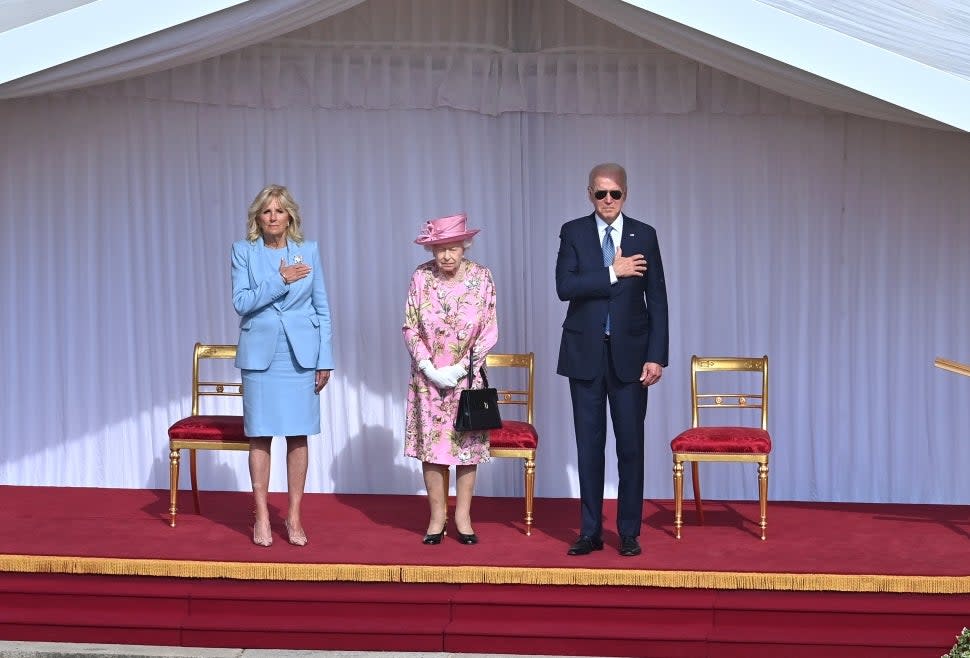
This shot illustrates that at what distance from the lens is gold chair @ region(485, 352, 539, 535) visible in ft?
20.9

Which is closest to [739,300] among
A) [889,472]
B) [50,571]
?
[889,472]

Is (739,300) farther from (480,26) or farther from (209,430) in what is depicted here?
(209,430)

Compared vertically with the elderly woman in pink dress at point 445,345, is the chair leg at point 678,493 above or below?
below

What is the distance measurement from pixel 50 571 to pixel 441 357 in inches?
68.3

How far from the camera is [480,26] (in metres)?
7.32

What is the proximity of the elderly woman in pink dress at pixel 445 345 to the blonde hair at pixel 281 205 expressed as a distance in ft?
1.64

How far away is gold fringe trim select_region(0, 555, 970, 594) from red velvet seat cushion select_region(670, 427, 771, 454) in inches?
31.1

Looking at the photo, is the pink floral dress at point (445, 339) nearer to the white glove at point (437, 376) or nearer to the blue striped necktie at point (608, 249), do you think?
the white glove at point (437, 376)

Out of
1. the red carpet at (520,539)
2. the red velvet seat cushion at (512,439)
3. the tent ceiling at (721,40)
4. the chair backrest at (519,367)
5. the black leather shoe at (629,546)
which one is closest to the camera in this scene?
the red carpet at (520,539)

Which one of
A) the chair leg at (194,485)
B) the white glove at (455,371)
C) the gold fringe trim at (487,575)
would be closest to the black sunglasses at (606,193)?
the white glove at (455,371)

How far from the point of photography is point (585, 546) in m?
5.88

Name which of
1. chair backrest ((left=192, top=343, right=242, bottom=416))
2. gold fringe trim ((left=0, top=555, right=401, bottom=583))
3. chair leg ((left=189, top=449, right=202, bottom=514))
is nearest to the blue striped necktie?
gold fringe trim ((left=0, top=555, right=401, bottom=583))

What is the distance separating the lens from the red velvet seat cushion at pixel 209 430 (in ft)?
21.3

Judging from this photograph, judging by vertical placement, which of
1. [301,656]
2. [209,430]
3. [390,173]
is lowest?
[301,656]
